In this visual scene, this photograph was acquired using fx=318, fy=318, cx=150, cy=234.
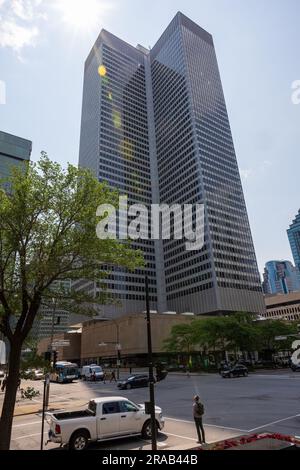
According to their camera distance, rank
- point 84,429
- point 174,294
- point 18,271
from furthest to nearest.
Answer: point 174,294, point 18,271, point 84,429

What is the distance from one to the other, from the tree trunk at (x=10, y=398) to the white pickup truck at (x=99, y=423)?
1.80m

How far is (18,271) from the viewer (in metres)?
13.9

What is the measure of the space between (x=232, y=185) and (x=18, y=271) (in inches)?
5120

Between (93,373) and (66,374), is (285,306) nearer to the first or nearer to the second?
(93,373)

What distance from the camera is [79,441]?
12.7 metres

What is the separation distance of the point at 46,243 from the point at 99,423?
7900 mm

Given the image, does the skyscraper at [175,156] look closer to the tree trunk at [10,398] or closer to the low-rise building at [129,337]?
the low-rise building at [129,337]

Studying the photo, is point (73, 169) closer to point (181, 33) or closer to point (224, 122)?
point (224, 122)

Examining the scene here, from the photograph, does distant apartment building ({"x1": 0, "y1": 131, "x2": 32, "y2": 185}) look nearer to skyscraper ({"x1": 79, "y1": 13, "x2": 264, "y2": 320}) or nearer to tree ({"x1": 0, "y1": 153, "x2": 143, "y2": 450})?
skyscraper ({"x1": 79, "y1": 13, "x2": 264, "y2": 320})

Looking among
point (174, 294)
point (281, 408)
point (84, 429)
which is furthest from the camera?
point (174, 294)

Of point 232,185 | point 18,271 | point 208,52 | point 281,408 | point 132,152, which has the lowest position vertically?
point 281,408

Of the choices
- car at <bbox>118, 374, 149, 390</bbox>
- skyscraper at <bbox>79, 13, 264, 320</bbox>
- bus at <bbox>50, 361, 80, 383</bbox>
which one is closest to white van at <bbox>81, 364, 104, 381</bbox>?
bus at <bbox>50, 361, 80, 383</bbox>

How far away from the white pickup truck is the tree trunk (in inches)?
70.8
